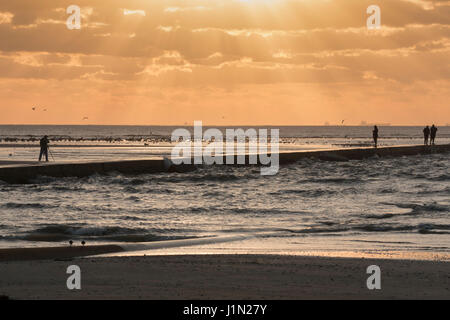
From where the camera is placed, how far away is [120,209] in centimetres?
2556

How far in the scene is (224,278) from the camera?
11914 mm

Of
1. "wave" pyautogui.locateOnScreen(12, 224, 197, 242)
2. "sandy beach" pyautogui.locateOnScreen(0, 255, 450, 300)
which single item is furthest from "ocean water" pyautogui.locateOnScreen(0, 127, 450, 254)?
"sandy beach" pyautogui.locateOnScreen(0, 255, 450, 300)

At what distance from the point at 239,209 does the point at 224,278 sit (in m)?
14.0

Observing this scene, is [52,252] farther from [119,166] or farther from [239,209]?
[119,166]

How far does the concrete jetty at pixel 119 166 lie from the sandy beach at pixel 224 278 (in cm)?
2406

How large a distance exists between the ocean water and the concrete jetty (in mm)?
977

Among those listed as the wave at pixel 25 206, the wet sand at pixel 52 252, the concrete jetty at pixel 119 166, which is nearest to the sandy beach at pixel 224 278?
the wet sand at pixel 52 252

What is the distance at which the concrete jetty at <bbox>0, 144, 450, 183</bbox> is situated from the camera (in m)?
36.7

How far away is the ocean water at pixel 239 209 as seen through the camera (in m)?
18.1

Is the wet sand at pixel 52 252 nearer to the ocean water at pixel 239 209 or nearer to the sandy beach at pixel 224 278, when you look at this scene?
the sandy beach at pixel 224 278

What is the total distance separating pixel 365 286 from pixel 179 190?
24.1m

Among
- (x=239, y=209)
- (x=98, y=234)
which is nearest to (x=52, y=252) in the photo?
(x=98, y=234)
